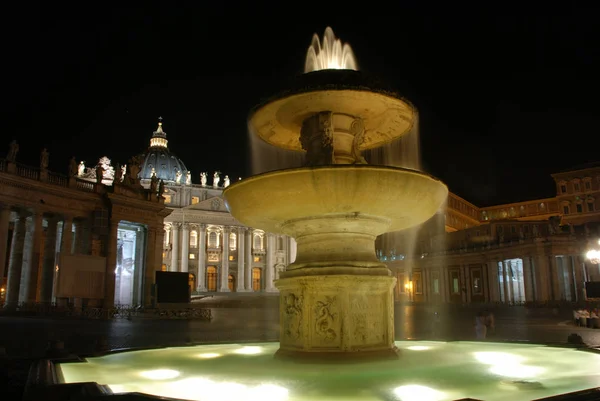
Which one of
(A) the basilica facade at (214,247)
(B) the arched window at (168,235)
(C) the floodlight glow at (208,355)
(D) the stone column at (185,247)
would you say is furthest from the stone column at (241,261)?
(C) the floodlight glow at (208,355)

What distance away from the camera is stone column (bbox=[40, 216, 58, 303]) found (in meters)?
36.8

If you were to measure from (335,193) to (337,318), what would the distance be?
80.2 inches

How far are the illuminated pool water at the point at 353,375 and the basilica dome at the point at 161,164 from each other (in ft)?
333

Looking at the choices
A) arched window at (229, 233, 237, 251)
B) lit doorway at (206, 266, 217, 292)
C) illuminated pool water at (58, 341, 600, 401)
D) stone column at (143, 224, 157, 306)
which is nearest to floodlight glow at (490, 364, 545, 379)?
illuminated pool water at (58, 341, 600, 401)

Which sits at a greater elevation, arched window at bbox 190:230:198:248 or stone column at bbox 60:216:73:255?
arched window at bbox 190:230:198:248

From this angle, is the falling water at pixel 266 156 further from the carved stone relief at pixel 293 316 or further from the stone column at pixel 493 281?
the stone column at pixel 493 281

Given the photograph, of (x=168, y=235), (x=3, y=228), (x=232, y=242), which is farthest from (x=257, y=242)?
(x=3, y=228)

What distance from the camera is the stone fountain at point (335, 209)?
7793mm

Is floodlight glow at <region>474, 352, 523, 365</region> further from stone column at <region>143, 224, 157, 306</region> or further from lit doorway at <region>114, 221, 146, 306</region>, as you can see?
lit doorway at <region>114, 221, 146, 306</region>

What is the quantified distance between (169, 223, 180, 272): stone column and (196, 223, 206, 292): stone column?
13.4 ft

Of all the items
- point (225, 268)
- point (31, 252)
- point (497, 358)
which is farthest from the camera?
point (225, 268)

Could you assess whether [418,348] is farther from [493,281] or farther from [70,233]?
[493,281]

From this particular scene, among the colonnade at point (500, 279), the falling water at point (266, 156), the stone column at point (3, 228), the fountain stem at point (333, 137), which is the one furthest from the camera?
the colonnade at point (500, 279)

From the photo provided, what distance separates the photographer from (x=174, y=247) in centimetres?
9250
